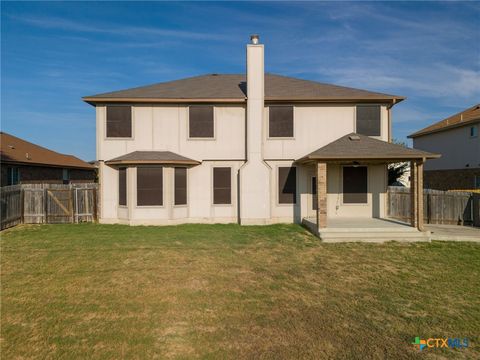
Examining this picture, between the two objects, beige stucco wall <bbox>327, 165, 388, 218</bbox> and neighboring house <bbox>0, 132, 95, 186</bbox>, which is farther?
neighboring house <bbox>0, 132, 95, 186</bbox>

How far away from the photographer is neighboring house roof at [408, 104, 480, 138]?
2152 centimetres

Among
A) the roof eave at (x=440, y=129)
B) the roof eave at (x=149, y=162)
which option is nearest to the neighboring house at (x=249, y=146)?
the roof eave at (x=149, y=162)

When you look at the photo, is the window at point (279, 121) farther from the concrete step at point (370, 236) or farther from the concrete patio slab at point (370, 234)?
the concrete step at point (370, 236)

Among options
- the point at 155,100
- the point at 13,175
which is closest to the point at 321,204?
the point at 155,100

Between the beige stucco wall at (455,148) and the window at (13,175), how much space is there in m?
32.2

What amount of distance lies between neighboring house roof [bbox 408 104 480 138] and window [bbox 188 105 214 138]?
19327 mm

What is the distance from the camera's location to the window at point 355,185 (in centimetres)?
1423

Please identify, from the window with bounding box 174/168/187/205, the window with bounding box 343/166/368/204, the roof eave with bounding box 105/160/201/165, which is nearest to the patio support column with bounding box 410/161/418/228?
the window with bounding box 343/166/368/204

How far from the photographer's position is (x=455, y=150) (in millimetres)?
22844

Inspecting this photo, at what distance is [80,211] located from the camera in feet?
47.5

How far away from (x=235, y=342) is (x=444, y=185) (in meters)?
25.8

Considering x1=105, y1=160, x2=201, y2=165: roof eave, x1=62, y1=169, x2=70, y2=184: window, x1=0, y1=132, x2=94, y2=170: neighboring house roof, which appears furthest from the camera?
x1=62, y1=169, x2=70, y2=184: window

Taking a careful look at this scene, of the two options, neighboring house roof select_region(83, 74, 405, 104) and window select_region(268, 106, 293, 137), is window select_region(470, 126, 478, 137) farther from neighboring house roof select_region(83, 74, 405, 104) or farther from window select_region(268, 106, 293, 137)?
window select_region(268, 106, 293, 137)

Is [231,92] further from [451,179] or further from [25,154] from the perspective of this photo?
[451,179]
